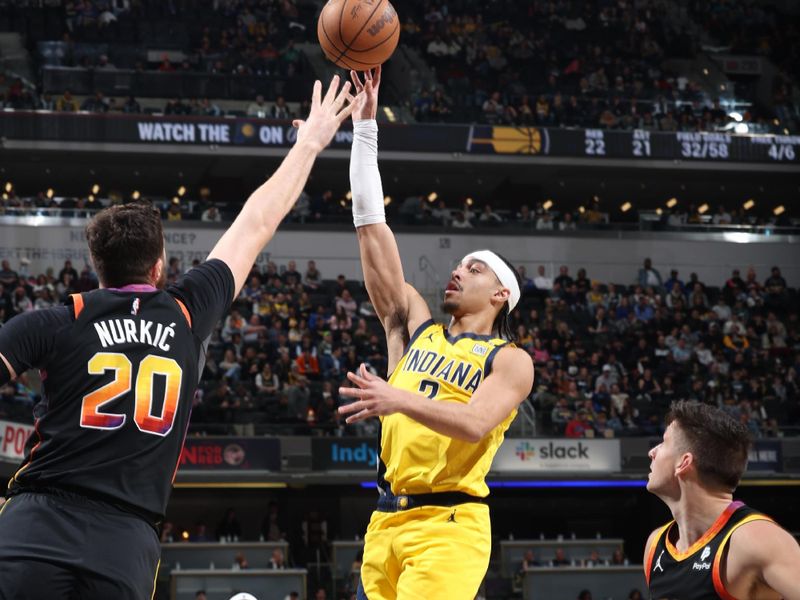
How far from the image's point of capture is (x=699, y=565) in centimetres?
435

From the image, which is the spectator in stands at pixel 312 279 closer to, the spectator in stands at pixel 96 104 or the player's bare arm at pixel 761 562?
the spectator in stands at pixel 96 104

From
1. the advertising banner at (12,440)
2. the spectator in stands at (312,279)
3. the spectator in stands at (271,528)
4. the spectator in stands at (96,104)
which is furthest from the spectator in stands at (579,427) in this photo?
the spectator in stands at (96,104)

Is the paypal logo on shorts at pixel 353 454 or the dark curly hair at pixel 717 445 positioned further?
the paypal logo on shorts at pixel 353 454

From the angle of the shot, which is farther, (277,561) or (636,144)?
(636,144)

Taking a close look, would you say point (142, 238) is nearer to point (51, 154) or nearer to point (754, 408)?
point (754, 408)

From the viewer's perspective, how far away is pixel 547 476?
21.7 metres

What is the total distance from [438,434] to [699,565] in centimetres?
147

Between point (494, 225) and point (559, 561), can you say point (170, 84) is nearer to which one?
point (494, 225)

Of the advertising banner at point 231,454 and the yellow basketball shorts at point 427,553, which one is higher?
the yellow basketball shorts at point 427,553

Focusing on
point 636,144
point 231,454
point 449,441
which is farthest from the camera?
point 636,144

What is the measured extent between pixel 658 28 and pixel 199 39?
1422cm

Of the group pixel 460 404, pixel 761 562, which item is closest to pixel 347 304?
pixel 460 404

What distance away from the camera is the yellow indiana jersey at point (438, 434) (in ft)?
17.7

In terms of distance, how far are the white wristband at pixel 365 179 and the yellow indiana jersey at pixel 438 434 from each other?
2.68ft
